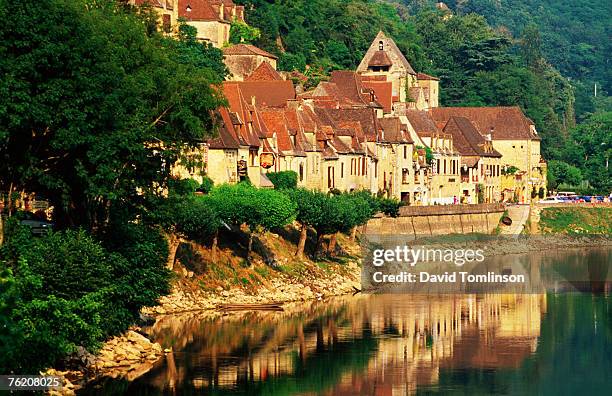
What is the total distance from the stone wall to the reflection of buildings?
23.6 meters

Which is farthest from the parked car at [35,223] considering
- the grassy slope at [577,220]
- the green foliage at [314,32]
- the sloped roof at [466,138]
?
the green foliage at [314,32]

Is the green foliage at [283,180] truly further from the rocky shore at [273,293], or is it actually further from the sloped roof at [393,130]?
the sloped roof at [393,130]

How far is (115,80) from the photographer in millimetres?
53375

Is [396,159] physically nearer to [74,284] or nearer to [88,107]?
[88,107]

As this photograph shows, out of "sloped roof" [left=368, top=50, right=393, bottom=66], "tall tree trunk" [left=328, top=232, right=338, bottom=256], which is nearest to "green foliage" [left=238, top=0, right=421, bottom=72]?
"sloped roof" [left=368, top=50, right=393, bottom=66]

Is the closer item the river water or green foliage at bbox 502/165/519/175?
the river water

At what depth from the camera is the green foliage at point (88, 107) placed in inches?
1972

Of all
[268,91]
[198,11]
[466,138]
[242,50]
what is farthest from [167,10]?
[466,138]

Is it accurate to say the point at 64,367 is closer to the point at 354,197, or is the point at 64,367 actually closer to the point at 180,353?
the point at 180,353

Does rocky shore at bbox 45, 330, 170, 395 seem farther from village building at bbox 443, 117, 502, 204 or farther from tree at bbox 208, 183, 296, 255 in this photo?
village building at bbox 443, 117, 502, 204

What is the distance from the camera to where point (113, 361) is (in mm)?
54188

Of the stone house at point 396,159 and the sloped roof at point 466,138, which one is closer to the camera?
the stone house at point 396,159

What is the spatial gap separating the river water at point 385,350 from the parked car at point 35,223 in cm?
627

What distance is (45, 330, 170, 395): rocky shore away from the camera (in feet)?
168
